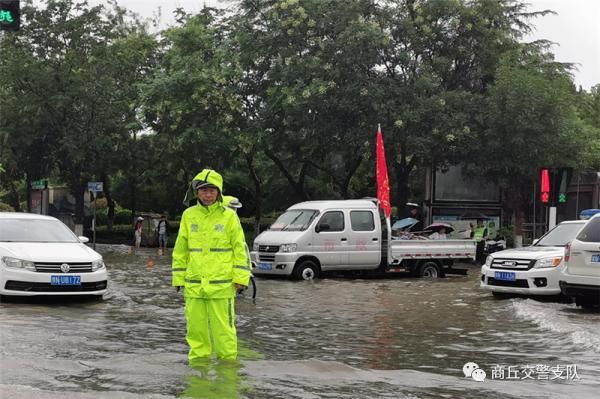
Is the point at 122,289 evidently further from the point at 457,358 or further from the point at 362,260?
the point at 457,358

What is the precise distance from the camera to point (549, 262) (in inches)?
555

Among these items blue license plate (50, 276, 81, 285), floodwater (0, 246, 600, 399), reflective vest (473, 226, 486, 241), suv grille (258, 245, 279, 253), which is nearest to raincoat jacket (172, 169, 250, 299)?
floodwater (0, 246, 600, 399)

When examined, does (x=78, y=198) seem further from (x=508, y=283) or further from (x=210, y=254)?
(x=210, y=254)

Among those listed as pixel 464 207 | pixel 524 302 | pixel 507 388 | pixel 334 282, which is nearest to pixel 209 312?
pixel 507 388

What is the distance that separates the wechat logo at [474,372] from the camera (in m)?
7.52

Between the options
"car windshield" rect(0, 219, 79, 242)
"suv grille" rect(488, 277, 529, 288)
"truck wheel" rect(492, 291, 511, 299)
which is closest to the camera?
"car windshield" rect(0, 219, 79, 242)

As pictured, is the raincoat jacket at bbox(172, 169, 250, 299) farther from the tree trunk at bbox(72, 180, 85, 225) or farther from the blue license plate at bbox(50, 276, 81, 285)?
the tree trunk at bbox(72, 180, 85, 225)

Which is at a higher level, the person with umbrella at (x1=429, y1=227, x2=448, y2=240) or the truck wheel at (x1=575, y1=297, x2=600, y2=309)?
the person with umbrella at (x1=429, y1=227, x2=448, y2=240)

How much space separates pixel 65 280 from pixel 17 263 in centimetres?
78

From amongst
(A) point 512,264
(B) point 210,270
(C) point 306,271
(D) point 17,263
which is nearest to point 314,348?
(B) point 210,270

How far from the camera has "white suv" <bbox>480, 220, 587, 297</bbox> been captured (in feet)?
46.0

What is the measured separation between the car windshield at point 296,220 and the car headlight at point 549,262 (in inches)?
252

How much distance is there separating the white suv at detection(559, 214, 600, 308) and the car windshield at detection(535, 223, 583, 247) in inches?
87.9

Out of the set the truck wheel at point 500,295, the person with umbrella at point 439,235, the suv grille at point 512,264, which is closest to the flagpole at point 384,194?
the person with umbrella at point 439,235
